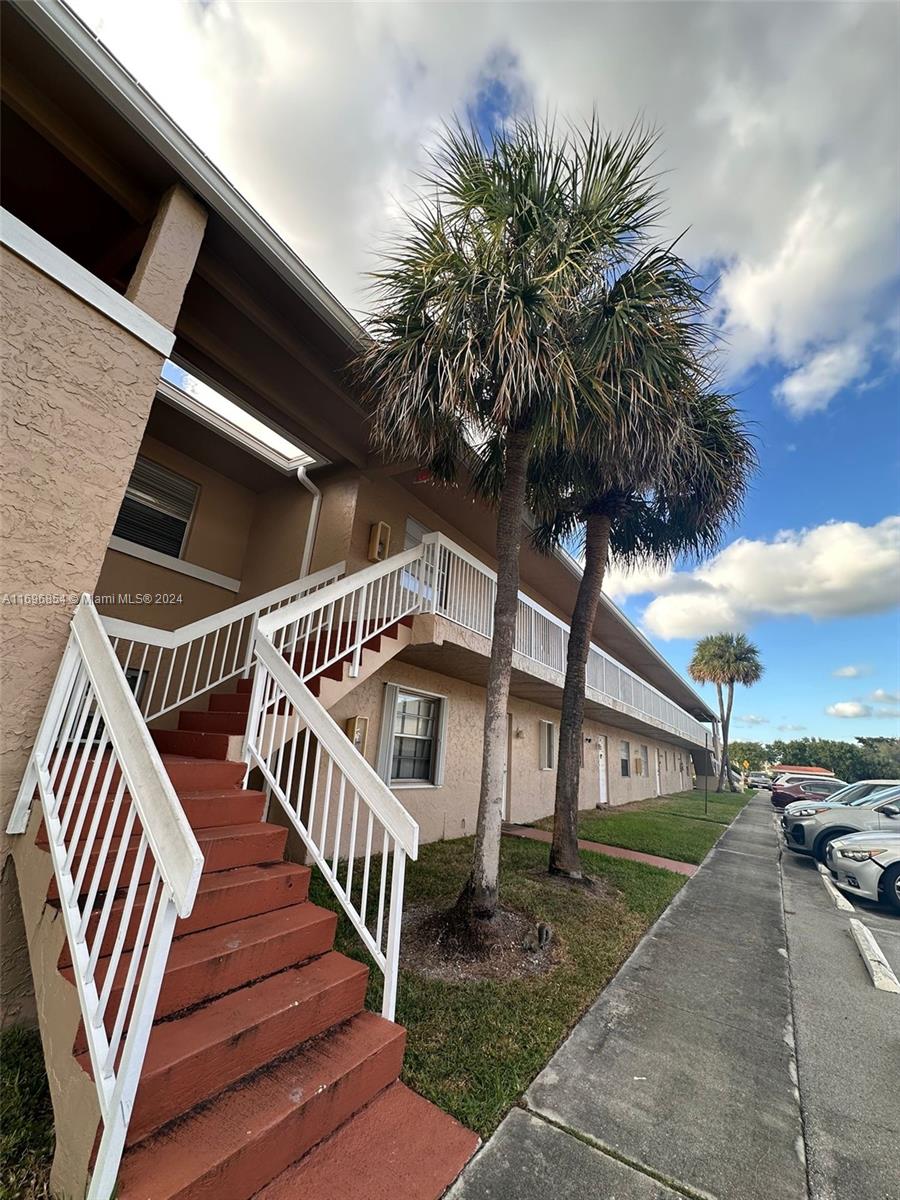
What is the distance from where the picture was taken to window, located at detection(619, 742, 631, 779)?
64.6 ft

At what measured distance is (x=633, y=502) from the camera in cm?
798

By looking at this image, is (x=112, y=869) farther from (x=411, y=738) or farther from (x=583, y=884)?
(x=411, y=738)

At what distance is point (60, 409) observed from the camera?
3.32 meters

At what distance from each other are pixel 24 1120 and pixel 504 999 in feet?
9.25

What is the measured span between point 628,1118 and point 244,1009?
212cm

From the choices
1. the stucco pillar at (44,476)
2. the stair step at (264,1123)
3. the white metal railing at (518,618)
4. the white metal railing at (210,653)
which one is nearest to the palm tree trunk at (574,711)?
the white metal railing at (518,618)

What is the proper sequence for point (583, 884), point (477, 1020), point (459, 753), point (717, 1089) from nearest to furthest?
point (717, 1089) → point (477, 1020) → point (583, 884) → point (459, 753)

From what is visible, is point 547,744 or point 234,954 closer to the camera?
point 234,954

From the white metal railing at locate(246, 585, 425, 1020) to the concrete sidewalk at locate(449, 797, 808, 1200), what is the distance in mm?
974

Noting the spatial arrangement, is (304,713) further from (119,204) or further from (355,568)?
(119,204)

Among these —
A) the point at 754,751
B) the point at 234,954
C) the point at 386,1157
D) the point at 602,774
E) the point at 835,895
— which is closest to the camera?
the point at 386,1157

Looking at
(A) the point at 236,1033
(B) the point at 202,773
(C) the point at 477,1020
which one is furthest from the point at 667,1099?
(B) the point at 202,773

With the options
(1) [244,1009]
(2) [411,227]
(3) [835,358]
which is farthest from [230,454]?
(3) [835,358]

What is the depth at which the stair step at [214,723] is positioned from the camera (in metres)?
4.50
